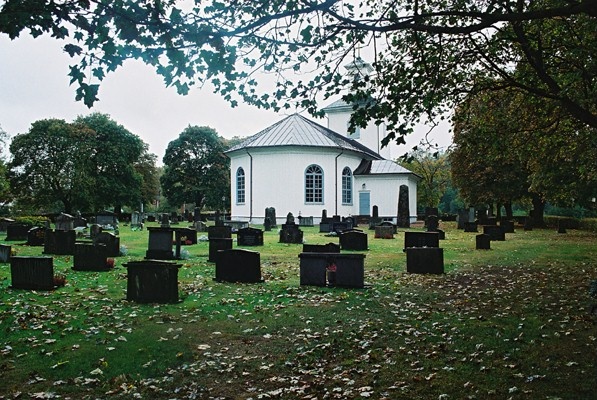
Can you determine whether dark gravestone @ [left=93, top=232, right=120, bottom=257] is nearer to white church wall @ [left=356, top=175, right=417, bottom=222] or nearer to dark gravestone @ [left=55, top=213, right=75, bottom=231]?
dark gravestone @ [left=55, top=213, right=75, bottom=231]

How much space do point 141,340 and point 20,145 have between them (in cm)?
5258

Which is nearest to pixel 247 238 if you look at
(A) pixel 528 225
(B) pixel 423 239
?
(B) pixel 423 239

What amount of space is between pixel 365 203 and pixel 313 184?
591cm

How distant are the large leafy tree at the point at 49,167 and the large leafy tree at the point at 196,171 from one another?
38.0 ft

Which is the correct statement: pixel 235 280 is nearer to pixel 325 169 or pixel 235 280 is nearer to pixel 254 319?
pixel 254 319

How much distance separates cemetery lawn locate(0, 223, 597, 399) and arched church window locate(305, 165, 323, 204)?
29.1 meters

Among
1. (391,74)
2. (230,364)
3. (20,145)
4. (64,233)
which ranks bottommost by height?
(230,364)

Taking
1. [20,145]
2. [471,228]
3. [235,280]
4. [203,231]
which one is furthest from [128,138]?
[235,280]

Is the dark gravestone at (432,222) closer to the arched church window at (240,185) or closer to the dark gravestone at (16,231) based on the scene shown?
the arched church window at (240,185)

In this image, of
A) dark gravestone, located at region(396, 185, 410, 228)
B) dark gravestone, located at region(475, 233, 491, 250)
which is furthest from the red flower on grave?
dark gravestone, located at region(396, 185, 410, 228)

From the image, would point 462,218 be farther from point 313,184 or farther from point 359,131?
A: point 359,131

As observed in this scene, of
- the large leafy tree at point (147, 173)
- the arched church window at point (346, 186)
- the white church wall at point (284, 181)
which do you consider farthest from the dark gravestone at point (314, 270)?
the large leafy tree at point (147, 173)

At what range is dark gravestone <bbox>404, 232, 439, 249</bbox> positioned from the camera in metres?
15.7

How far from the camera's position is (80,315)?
7691 millimetres
